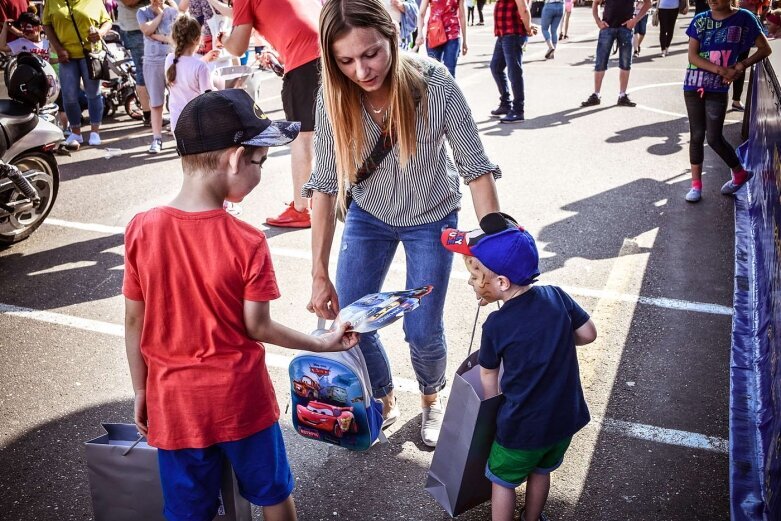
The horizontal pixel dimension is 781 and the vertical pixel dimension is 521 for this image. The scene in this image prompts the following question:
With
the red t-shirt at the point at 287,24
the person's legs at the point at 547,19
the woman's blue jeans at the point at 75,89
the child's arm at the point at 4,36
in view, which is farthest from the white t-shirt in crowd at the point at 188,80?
the person's legs at the point at 547,19

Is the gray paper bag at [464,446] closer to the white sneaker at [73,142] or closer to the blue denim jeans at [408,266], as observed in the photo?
the blue denim jeans at [408,266]

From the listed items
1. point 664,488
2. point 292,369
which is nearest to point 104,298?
point 292,369

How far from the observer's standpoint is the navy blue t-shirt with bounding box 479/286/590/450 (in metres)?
2.61

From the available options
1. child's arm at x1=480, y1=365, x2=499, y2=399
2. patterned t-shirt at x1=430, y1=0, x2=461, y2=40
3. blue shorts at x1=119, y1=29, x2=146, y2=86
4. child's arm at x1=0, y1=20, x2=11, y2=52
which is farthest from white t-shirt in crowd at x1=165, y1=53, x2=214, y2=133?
child's arm at x1=480, y1=365, x2=499, y2=399

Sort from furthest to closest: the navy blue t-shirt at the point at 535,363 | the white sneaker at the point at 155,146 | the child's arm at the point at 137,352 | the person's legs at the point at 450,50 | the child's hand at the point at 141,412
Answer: the person's legs at the point at 450,50 < the white sneaker at the point at 155,146 < the navy blue t-shirt at the point at 535,363 < the child's hand at the point at 141,412 < the child's arm at the point at 137,352

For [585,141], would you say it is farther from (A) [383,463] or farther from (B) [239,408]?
(B) [239,408]

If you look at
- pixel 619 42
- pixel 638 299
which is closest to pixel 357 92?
pixel 638 299

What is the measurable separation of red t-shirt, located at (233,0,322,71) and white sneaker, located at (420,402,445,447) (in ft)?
11.7

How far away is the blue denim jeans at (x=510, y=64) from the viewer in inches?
400

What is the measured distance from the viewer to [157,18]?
8.92 meters

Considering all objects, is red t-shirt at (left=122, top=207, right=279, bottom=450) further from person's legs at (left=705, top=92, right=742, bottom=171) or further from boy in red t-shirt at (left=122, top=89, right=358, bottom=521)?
person's legs at (left=705, top=92, right=742, bottom=171)

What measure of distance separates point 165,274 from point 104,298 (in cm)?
352

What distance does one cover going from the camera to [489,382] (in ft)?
9.02

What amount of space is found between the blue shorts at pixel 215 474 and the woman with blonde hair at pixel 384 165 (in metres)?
0.84
